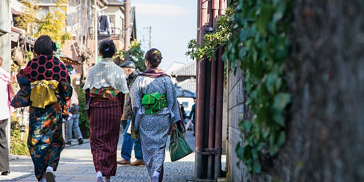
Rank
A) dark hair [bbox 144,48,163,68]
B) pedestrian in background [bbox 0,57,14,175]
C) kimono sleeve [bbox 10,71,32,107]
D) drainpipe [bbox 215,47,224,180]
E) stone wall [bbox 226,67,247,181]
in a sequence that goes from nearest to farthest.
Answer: stone wall [bbox 226,67,247,181] < kimono sleeve [bbox 10,71,32,107] < dark hair [bbox 144,48,163,68] < drainpipe [bbox 215,47,224,180] < pedestrian in background [bbox 0,57,14,175]

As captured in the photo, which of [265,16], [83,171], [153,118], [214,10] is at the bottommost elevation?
[83,171]

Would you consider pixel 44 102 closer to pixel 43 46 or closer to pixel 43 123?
pixel 43 123

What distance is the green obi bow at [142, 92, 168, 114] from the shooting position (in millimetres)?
5961

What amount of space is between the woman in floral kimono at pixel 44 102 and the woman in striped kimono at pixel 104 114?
1.11 ft

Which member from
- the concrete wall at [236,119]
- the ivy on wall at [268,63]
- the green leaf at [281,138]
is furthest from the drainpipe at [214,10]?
the green leaf at [281,138]

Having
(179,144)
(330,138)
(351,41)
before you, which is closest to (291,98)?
(330,138)

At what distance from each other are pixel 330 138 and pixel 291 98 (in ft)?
1.48

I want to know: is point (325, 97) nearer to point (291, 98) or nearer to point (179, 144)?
point (291, 98)

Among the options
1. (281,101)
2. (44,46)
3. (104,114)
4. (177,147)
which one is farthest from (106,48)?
(281,101)

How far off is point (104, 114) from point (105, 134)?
263 millimetres

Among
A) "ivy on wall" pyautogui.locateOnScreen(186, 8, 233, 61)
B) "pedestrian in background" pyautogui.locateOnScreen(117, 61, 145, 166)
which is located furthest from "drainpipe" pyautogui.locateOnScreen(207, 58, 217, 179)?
"pedestrian in background" pyautogui.locateOnScreen(117, 61, 145, 166)

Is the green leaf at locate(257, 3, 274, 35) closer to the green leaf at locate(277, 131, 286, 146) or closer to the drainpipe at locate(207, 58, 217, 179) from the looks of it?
the green leaf at locate(277, 131, 286, 146)

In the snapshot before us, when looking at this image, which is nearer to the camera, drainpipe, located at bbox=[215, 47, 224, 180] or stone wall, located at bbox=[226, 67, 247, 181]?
stone wall, located at bbox=[226, 67, 247, 181]

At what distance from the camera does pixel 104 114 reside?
6125 mm
